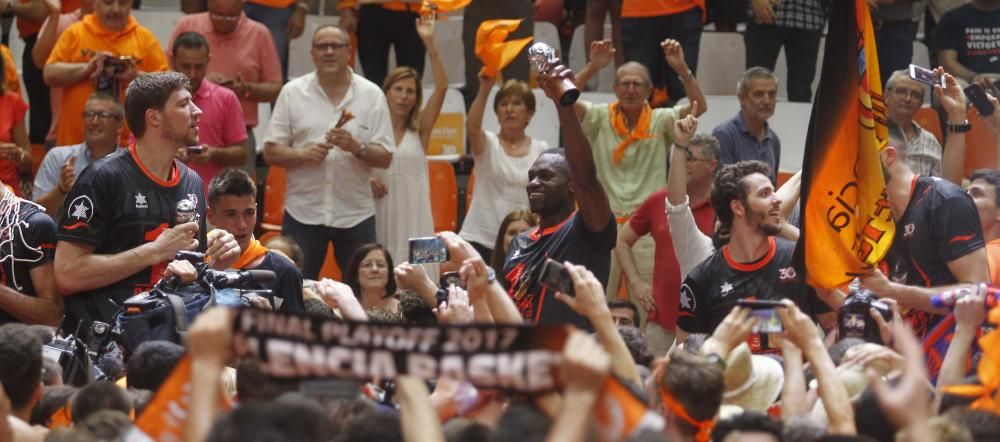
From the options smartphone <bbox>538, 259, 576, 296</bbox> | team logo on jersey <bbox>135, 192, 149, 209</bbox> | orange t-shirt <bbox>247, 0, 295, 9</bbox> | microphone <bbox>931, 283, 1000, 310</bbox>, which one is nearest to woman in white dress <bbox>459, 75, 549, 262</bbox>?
Answer: orange t-shirt <bbox>247, 0, 295, 9</bbox>

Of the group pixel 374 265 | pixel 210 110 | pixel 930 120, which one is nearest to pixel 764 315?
pixel 374 265

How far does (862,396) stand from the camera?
→ 5098 millimetres

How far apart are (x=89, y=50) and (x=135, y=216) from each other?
12.5ft

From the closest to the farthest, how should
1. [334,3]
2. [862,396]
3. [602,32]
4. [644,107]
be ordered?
[862,396], [644,107], [602,32], [334,3]

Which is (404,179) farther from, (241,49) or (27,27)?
(27,27)

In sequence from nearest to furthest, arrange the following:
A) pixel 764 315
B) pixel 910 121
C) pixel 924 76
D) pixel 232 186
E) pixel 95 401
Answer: pixel 95 401 → pixel 764 315 → pixel 232 186 → pixel 924 76 → pixel 910 121

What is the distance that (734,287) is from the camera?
7520 millimetres

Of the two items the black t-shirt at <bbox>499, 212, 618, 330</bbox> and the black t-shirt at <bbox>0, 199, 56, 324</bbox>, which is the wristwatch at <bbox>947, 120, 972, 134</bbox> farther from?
the black t-shirt at <bbox>0, 199, 56, 324</bbox>

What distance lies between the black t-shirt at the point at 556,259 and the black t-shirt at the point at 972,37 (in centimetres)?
554

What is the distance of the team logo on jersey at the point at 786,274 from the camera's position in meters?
7.49

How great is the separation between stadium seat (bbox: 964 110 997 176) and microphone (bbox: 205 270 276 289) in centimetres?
560

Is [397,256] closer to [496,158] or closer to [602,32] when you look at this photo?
[496,158]

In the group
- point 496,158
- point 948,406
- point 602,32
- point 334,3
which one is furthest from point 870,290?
point 334,3

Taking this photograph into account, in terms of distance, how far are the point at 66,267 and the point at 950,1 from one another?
27.3 ft
